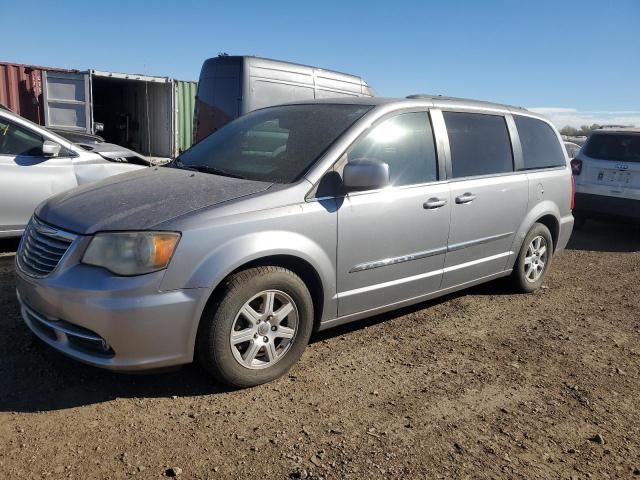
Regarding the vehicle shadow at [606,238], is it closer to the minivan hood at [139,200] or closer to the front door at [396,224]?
the front door at [396,224]

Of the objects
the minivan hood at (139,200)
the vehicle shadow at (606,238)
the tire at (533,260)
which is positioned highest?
the minivan hood at (139,200)

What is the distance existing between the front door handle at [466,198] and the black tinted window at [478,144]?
16 cm

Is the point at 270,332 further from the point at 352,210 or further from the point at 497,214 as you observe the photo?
the point at 497,214

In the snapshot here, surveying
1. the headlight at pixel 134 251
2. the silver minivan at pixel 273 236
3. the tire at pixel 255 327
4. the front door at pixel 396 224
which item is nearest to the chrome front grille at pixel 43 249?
the silver minivan at pixel 273 236

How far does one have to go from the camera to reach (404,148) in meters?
3.89

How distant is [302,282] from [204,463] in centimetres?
116

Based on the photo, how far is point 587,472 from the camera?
2.60 m

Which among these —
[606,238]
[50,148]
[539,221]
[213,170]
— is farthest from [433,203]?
[606,238]

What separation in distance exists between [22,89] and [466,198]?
12118mm

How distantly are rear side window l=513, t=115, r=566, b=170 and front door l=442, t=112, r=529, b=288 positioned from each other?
0.25 metres

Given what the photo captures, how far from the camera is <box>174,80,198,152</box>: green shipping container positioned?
14781 mm

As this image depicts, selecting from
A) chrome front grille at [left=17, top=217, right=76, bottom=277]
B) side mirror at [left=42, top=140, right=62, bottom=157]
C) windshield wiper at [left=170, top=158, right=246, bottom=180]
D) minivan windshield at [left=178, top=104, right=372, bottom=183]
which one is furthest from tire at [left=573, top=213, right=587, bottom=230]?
chrome front grille at [left=17, top=217, right=76, bottom=277]

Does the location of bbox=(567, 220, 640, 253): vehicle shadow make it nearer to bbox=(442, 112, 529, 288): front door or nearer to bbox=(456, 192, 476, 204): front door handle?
bbox=(442, 112, 529, 288): front door

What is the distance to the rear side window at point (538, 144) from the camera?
505 cm
